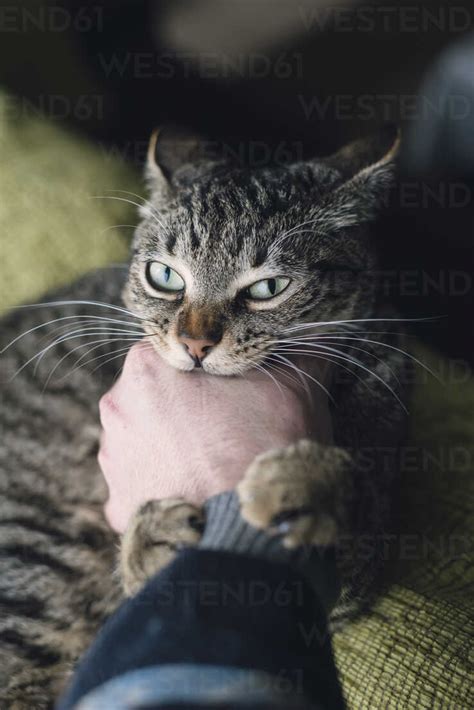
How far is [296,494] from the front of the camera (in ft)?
2.55

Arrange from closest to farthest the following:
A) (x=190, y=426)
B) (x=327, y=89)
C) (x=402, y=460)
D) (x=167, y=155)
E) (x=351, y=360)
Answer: (x=190, y=426)
(x=351, y=360)
(x=402, y=460)
(x=167, y=155)
(x=327, y=89)

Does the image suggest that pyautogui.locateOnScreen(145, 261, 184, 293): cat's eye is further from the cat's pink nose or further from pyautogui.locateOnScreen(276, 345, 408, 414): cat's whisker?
pyautogui.locateOnScreen(276, 345, 408, 414): cat's whisker

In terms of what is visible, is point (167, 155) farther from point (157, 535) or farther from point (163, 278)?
point (157, 535)

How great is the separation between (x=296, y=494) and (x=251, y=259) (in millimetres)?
437

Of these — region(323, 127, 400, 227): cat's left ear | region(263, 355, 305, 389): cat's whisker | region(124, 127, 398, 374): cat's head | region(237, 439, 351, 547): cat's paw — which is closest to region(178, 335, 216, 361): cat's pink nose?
region(124, 127, 398, 374): cat's head

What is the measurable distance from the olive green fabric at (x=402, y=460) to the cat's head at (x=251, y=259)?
432 millimetres

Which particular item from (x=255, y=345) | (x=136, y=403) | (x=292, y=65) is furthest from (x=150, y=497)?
(x=292, y=65)

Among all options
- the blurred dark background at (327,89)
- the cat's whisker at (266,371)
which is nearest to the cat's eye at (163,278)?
the cat's whisker at (266,371)

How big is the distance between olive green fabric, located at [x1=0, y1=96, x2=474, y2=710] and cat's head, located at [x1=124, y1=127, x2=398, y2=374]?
0.43 metres

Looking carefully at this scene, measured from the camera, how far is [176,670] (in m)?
0.57

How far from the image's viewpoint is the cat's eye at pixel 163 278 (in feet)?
3.64

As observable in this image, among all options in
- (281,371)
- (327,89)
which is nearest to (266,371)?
(281,371)

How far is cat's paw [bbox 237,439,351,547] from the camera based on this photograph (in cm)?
76

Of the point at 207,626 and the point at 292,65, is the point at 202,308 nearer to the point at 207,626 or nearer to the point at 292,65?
the point at 207,626
